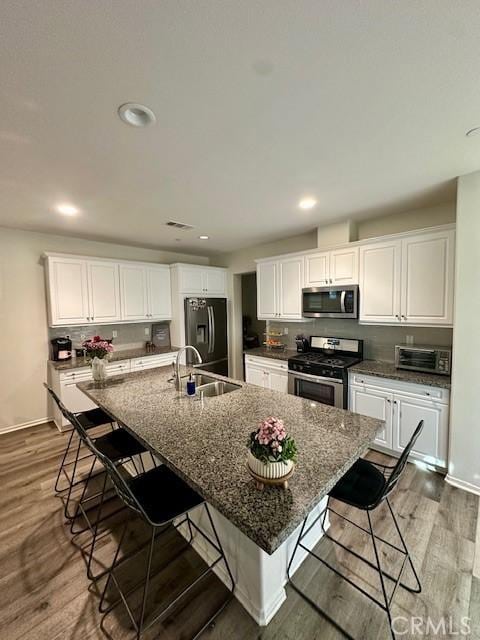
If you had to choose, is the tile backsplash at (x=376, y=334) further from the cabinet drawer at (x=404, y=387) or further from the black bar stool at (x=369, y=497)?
the black bar stool at (x=369, y=497)

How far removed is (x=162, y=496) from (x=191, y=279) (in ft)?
12.3

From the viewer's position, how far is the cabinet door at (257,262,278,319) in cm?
409

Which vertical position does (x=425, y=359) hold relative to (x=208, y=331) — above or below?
below

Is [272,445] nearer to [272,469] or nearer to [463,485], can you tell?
[272,469]

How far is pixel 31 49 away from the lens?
1047 millimetres

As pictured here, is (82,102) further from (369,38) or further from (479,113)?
(479,113)

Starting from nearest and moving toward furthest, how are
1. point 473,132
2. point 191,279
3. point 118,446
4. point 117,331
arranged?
1. point 473,132
2. point 118,446
3. point 117,331
4. point 191,279

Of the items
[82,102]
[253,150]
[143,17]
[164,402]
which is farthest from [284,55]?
[164,402]

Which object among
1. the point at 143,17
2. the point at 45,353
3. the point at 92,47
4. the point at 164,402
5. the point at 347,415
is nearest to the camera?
the point at 143,17

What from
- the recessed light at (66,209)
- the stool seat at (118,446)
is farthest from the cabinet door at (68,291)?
the stool seat at (118,446)

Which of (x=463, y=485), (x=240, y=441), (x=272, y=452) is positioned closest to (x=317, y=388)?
(x=463, y=485)

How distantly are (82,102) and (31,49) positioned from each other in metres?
0.28

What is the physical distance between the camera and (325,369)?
3.15 m

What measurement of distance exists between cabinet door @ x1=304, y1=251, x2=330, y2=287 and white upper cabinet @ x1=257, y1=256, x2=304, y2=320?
3.9 inches
